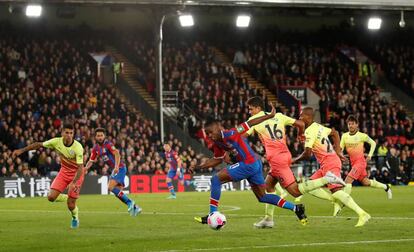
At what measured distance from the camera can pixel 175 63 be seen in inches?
2053

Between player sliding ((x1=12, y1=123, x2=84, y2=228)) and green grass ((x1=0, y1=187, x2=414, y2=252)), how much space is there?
0.58 metres

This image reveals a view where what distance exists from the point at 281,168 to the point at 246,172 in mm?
1377

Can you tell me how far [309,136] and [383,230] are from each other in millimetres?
3325

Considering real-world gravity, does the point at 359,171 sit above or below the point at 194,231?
above

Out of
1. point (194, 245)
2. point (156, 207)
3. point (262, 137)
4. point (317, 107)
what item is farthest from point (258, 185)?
point (317, 107)

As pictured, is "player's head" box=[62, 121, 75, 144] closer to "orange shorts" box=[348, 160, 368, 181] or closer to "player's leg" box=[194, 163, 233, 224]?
"player's leg" box=[194, 163, 233, 224]

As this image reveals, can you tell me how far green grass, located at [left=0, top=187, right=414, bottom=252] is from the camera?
14.8 m

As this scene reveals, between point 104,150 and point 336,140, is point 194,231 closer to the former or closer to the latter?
point 336,140

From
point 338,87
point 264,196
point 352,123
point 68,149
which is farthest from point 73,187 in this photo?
point 338,87

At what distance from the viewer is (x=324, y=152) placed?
21344 millimetres

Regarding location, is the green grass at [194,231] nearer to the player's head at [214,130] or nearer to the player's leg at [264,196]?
the player's leg at [264,196]

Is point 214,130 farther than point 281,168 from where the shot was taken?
No

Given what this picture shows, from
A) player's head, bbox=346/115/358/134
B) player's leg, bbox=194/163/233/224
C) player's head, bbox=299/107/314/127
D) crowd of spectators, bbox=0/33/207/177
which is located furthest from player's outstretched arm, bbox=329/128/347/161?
crowd of spectators, bbox=0/33/207/177

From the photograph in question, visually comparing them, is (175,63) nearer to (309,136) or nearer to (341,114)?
(341,114)
